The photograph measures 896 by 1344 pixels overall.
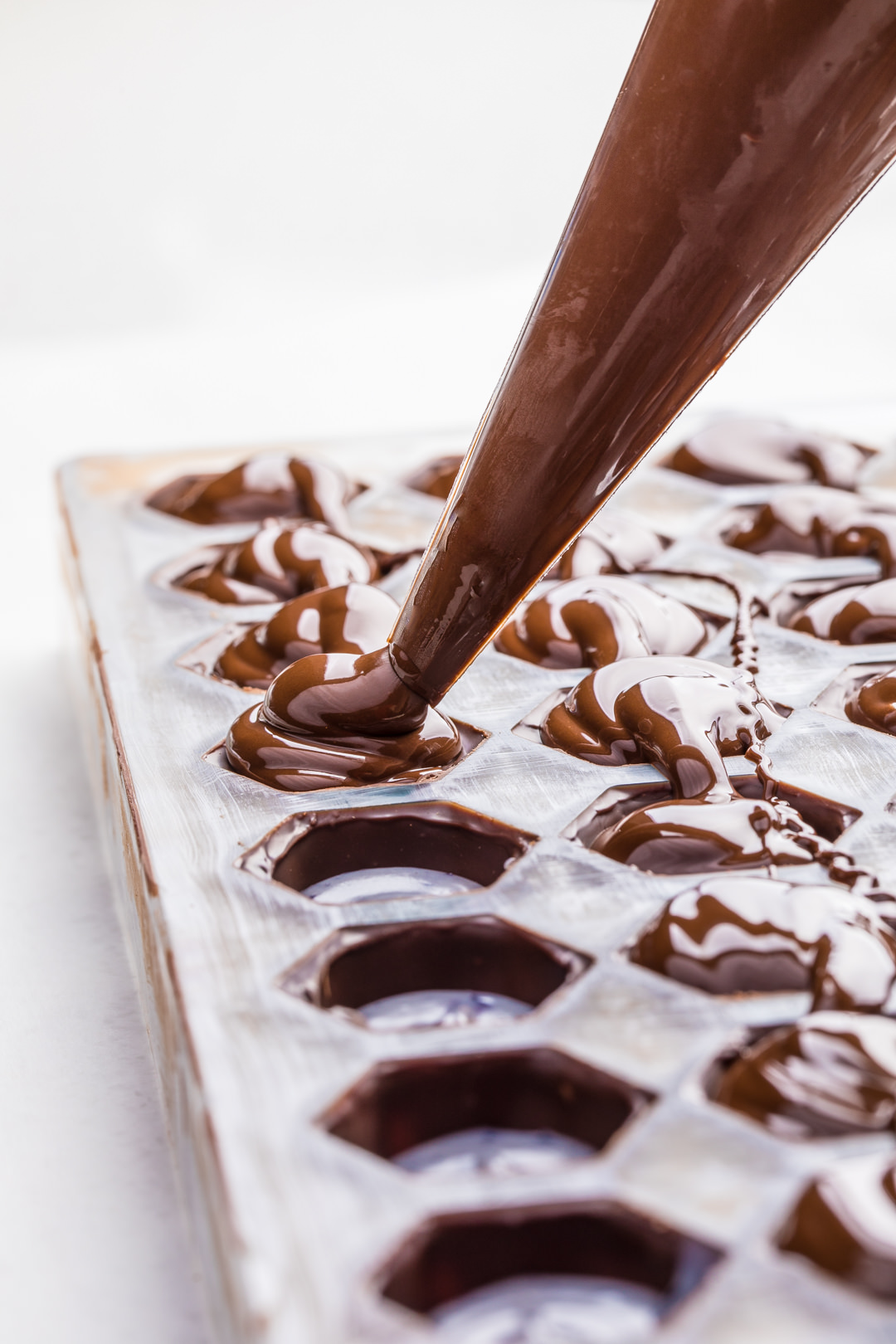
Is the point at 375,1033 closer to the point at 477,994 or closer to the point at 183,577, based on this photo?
the point at 477,994

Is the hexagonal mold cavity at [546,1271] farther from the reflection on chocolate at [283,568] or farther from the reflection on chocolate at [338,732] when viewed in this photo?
the reflection on chocolate at [283,568]

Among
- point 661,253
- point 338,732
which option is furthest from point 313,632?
point 661,253

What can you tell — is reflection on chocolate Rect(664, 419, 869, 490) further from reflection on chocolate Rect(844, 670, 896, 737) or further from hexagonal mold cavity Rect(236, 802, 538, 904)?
hexagonal mold cavity Rect(236, 802, 538, 904)

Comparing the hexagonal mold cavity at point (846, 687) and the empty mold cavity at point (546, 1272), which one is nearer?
the empty mold cavity at point (546, 1272)

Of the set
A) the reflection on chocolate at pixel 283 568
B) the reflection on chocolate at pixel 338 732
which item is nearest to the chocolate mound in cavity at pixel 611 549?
the reflection on chocolate at pixel 283 568

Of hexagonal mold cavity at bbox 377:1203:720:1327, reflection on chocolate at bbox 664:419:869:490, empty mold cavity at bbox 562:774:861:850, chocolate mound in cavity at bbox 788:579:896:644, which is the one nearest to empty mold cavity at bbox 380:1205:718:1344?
hexagonal mold cavity at bbox 377:1203:720:1327
